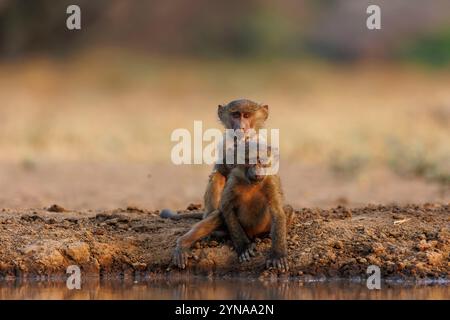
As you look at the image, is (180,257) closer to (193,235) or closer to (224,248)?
(193,235)

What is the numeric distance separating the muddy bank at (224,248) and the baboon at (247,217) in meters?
0.09

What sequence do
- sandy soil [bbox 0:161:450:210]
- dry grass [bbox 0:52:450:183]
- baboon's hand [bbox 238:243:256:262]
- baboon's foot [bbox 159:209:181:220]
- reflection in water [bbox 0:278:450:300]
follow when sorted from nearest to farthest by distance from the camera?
reflection in water [bbox 0:278:450:300] < baboon's hand [bbox 238:243:256:262] < baboon's foot [bbox 159:209:181:220] < sandy soil [bbox 0:161:450:210] < dry grass [bbox 0:52:450:183]

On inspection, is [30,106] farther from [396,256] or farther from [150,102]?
[396,256]

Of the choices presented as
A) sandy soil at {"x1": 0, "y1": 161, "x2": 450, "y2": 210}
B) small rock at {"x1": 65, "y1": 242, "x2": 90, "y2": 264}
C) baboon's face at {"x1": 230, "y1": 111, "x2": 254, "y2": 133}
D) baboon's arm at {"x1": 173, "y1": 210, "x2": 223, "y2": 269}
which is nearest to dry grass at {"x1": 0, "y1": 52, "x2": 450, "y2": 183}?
sandy soil at {"x1": 0, "y1": 161, "x2": 450, "y2": 210}

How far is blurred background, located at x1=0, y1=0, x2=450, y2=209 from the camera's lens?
525 inches

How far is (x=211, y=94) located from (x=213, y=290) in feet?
56.2

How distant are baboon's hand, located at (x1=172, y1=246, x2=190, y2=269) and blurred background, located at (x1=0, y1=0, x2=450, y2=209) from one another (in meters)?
3.38

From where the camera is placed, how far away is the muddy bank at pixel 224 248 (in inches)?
320

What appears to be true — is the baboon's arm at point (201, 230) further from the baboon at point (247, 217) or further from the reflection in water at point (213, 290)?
the reflection in water at point (213, 290)

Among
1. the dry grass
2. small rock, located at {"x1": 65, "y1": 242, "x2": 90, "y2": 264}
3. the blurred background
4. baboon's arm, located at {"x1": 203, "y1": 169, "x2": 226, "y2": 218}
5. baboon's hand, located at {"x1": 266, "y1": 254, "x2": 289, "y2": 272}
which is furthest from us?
the dry grass

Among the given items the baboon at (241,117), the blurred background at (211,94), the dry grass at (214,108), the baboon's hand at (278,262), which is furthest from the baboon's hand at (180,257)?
the dry grass at (214,108)

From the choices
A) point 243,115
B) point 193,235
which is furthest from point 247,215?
point 243,115

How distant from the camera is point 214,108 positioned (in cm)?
2255

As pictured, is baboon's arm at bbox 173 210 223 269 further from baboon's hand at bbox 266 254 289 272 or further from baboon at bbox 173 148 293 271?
baboon's hand at bbox 266 254 289 272
